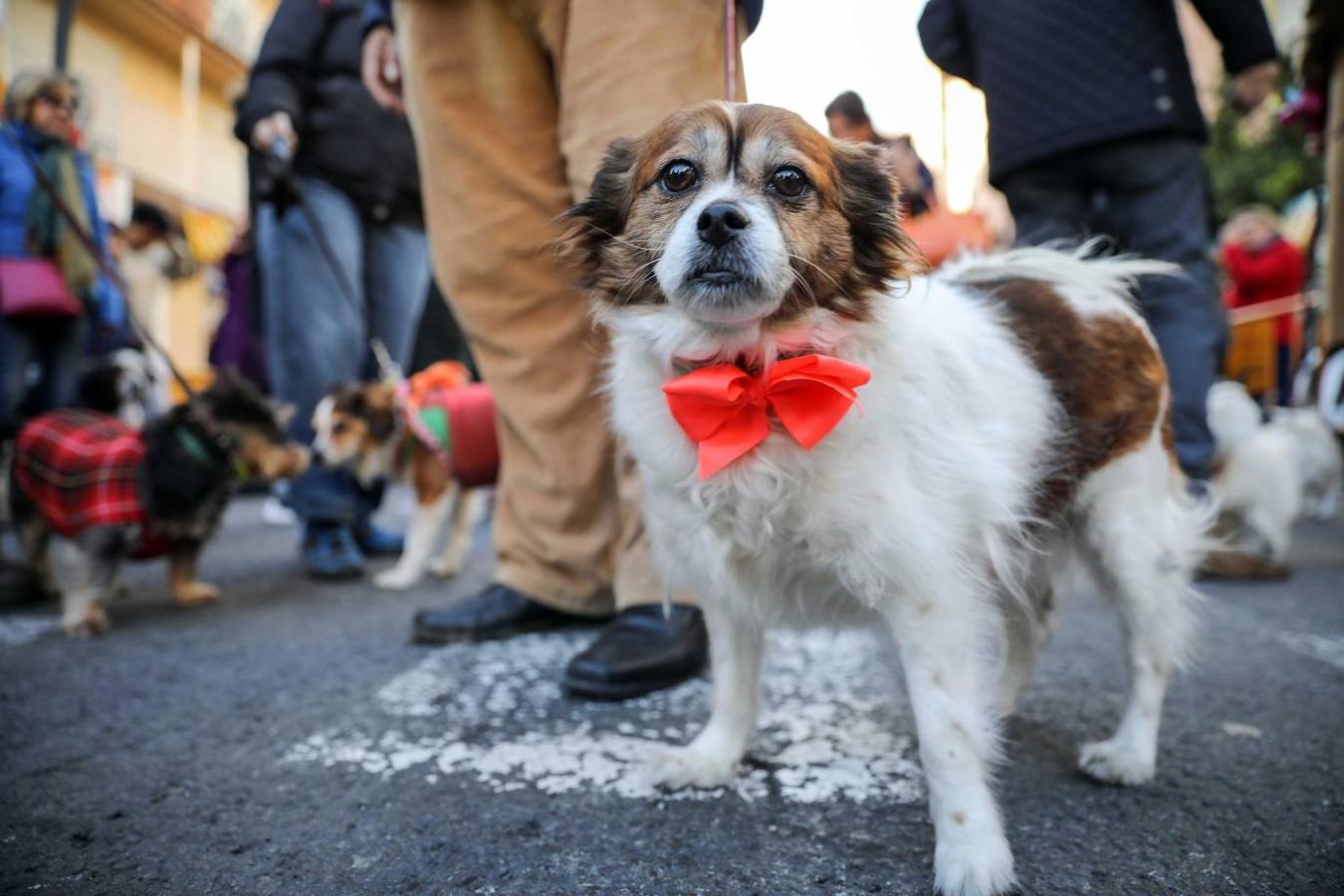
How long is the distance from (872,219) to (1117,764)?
123cm

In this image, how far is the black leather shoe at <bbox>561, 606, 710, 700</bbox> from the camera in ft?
7.47

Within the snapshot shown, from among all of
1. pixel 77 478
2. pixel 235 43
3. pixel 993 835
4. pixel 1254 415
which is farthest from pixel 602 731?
pixel 235 43

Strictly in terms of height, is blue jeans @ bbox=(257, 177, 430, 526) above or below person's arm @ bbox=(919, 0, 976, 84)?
below

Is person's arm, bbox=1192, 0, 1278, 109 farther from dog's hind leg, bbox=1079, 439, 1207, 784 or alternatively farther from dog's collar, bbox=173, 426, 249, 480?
dog's collar, bbox=173, 426, 249, 480

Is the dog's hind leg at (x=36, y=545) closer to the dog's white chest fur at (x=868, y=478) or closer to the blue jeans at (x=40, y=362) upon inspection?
the blue jeans at (x=40, y=362)

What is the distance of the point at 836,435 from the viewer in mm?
1545

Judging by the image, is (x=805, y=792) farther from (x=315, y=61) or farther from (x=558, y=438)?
(x=315, y=61)

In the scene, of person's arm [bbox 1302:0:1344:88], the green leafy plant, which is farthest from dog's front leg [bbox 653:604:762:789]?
the green leafy plant

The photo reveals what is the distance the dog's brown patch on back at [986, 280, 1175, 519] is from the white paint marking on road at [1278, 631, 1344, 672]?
1.20 metres

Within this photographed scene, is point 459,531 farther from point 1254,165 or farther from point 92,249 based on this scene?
point 1254,165

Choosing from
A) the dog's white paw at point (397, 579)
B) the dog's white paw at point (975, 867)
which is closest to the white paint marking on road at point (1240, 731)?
the dog's white paw at point (975, 867)

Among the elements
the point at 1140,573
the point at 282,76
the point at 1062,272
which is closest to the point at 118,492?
the point at 282,76

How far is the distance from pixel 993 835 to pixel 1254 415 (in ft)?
15.4

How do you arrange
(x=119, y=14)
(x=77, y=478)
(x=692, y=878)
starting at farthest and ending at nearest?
(x=119, y=14) → (x=77, y=478) → (x=692, y=878)
